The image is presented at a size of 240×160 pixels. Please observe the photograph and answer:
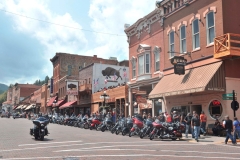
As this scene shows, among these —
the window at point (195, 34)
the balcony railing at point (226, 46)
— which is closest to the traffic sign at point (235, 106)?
the balcony railing at point (226, 46)

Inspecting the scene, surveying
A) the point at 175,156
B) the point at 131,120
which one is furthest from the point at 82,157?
the point at 131,120

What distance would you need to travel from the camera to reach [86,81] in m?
45.7

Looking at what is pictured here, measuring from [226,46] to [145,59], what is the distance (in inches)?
446

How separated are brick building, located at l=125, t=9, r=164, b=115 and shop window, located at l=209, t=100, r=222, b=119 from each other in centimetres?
663

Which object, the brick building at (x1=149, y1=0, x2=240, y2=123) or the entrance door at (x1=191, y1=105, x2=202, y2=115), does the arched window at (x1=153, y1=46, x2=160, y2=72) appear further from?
the entrance door at (x1=191, y1=105, x2=202, y2=115)

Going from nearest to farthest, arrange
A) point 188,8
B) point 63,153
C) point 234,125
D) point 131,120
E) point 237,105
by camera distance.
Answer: point 63,153 < point 234,125 < point 237,105 < point 131,120 < point 188,8

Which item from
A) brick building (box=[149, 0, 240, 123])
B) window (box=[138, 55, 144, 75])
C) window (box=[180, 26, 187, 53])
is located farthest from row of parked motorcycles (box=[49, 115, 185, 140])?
window (box=[180, 26, 187, 53])

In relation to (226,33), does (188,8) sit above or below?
above

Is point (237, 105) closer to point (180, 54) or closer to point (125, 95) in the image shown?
point (180, 54)

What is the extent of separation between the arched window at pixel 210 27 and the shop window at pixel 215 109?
4403 millimetres

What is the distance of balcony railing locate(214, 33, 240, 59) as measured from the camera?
58.9ft

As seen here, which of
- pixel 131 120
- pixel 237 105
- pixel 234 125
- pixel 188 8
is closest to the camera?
pixel 234 125

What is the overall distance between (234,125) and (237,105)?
3.18m

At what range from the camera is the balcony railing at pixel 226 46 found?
1794 cm
